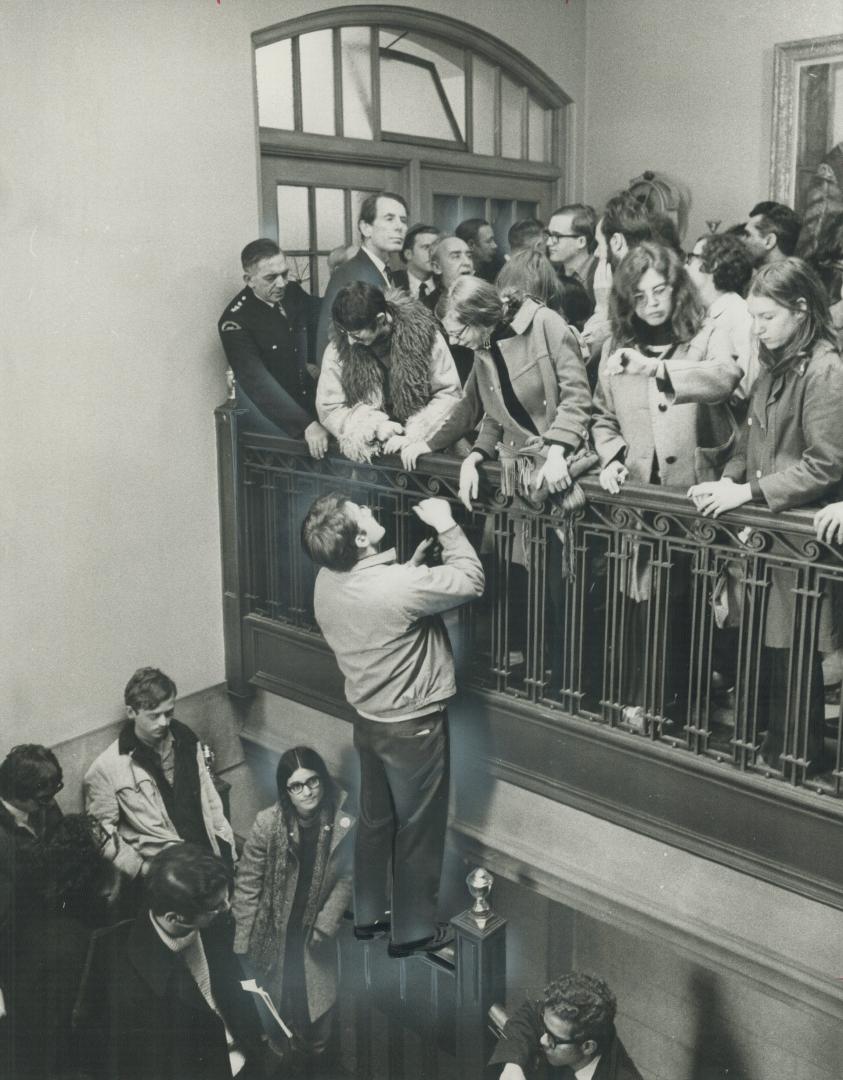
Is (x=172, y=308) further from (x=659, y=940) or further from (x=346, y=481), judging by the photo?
(x=659, y=940)

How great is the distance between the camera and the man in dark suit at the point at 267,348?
3641 mm

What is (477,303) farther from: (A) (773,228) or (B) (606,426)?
(A) (773,228)

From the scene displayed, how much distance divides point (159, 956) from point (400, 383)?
1887mm

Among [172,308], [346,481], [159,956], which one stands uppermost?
[172,308]

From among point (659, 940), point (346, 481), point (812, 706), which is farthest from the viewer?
point (346, 481)

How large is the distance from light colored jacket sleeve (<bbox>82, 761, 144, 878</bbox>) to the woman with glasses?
36 cm

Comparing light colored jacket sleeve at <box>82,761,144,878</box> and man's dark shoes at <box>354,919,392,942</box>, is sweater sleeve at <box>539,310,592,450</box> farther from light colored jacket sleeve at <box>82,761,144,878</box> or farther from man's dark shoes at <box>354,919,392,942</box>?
light colored jacket sleeve at <box>82,761,144,878</box>

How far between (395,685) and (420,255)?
1724mm

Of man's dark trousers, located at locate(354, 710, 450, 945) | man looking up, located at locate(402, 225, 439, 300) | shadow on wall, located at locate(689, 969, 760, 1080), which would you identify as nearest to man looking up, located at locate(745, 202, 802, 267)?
man looking up, located at locate(402, 225, 439, 300)

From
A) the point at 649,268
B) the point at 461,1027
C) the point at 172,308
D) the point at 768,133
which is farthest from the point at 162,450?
the point at 768,133

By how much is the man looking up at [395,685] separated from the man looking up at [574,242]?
1547mm

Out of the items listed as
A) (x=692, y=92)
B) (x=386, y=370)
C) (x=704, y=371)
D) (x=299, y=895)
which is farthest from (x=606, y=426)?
(x=692, y=92)

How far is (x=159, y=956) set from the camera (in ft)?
10.3

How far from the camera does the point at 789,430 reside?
8.30 feet
